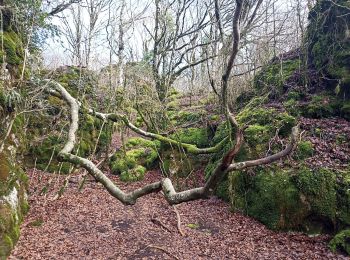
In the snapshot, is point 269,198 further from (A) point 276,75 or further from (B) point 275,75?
(B) point 275,75

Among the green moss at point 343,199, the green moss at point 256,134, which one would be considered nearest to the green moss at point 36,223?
the green moss at point 256,134

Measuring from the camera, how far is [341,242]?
5828 millimetres

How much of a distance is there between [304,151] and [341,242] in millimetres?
2605

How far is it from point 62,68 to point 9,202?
33.9ft

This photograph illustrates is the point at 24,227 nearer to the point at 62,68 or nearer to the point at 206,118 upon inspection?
the point at 206,118

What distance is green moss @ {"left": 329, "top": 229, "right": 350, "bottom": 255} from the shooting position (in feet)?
18.8

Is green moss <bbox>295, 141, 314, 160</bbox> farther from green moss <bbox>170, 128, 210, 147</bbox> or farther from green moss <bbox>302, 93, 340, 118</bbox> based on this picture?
green moss <bbox>170, 128, 210, 147</bbox>

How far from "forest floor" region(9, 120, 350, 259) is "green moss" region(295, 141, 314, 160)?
193 millimetres

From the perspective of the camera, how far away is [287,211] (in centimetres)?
703

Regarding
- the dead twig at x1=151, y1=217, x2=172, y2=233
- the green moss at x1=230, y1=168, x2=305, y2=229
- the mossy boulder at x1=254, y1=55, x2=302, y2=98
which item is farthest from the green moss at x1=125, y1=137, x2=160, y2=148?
the dead twig at x1=151, y1=217, x2=172, y2=233

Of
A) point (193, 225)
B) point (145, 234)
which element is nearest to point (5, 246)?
point (145, 234)

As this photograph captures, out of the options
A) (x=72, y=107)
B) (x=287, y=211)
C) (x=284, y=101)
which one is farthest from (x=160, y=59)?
(x=287, y=211)

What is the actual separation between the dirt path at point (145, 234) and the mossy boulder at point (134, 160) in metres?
2.31

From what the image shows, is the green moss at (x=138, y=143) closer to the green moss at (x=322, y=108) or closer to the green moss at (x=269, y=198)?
the green moss at (x=269, y=198)
